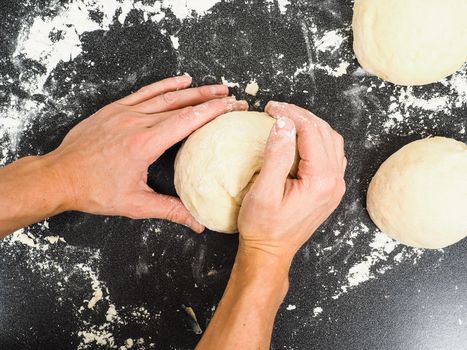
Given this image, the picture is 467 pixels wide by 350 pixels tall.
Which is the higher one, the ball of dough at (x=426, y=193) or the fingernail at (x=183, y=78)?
the fingernail at (x=183, y=78)

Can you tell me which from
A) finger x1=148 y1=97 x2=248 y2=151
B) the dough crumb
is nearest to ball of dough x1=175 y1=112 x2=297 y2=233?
finger x1=148 y1=97 x2=248 y2=151

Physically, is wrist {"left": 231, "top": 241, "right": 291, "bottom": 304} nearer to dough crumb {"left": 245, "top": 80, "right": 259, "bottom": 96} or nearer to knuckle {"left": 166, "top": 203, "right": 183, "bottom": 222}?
knuckle {"left": 166, "top": 203, "right": 183, "bottom": 222}

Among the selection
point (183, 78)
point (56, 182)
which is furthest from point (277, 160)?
point (56, 182)

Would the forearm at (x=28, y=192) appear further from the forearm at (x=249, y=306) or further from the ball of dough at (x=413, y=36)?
the ball of dough at (x=413, y=36)

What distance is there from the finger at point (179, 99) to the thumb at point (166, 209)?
0.27 m

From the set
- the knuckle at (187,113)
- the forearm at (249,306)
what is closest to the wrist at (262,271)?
the forearm at (249,306)

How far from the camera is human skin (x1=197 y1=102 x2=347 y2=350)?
1.12m

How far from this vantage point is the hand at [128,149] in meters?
1.35

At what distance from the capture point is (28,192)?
4.39ft

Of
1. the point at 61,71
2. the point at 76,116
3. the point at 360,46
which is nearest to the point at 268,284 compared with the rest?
the point at 360,46

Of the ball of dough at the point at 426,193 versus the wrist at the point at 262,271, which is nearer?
the wrist at the point at 262,271

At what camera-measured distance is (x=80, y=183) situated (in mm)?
1375

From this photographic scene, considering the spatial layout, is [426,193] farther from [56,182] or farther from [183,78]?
[56,182]

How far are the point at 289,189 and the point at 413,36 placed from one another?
2.06ft
